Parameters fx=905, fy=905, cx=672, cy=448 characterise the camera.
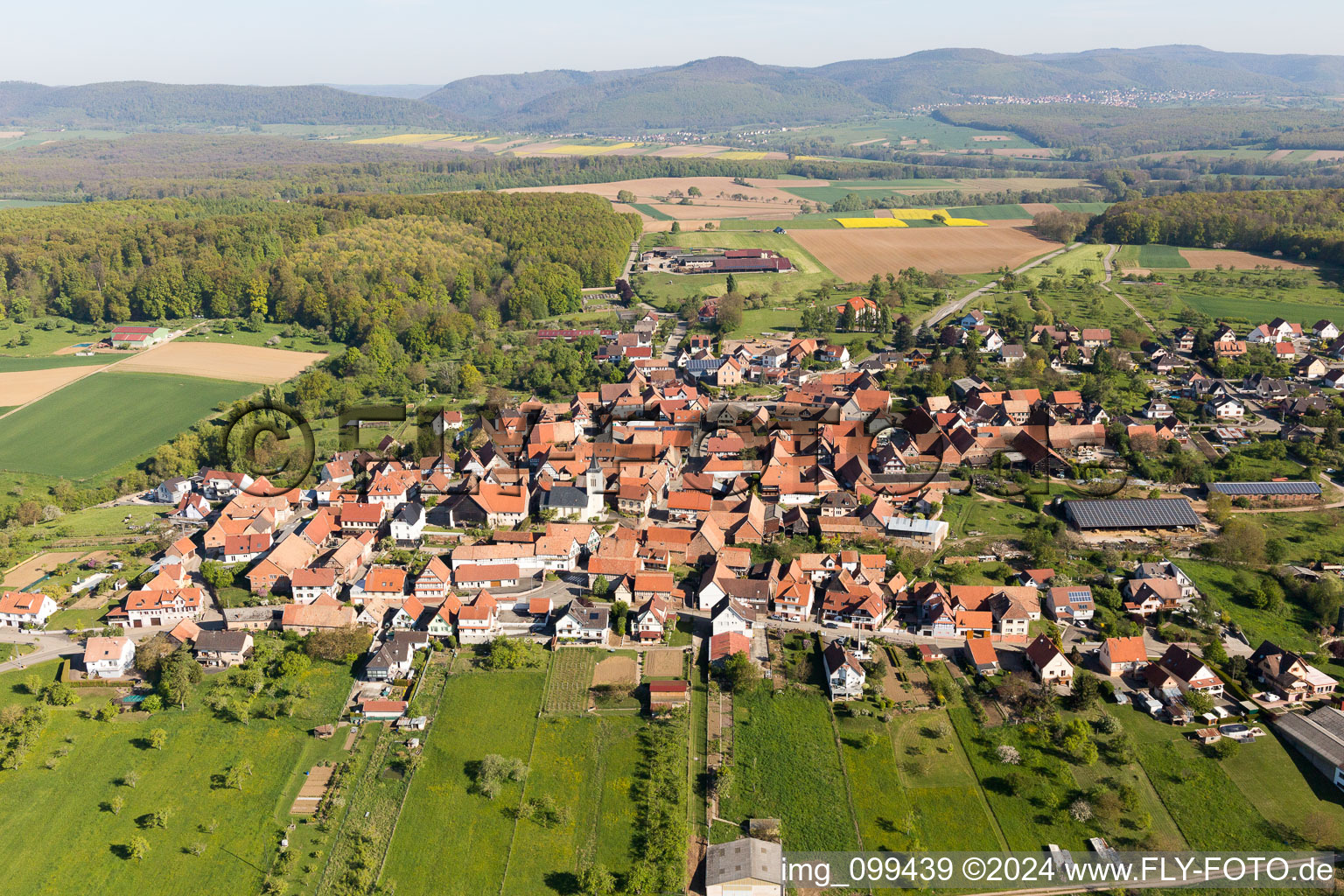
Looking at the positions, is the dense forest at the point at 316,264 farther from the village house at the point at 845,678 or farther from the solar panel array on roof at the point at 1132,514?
the village house at the point at 845,678

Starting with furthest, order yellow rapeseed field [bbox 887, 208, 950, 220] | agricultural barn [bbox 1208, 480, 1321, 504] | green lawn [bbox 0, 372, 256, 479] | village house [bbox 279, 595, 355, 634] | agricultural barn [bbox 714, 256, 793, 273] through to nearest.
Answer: yellow rapeseed field [bbox 887, 208, 950, 220] → agricultural barn [bbox 714, 256, 793, 273] → green lawn [bbox 0, 372, 256, 479] → agricultural barn [bbox 1208, 480, 1321, 504] → village house [bbox 279, 595, 355, 634]

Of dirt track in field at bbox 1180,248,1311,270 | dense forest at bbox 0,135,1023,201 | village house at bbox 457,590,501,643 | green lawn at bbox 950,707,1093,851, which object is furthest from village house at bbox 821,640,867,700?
dense forest at bbox 0,135,1023,201

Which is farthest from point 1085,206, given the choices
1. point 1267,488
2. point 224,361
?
point 224,361

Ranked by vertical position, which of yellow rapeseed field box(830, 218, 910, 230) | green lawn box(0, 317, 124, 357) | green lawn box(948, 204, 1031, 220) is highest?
green lawn box(948, 204, 1031, 220)

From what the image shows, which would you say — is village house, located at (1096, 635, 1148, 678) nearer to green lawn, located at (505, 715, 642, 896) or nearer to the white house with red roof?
green lawn, located at (505, 715, 642, 896)

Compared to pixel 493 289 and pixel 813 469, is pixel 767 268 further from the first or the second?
pixel 813 469

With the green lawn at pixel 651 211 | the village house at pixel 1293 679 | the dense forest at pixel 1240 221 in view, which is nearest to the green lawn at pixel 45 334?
the green lawn at pixel 651 211

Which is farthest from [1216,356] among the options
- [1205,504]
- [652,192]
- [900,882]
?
[652,192]
